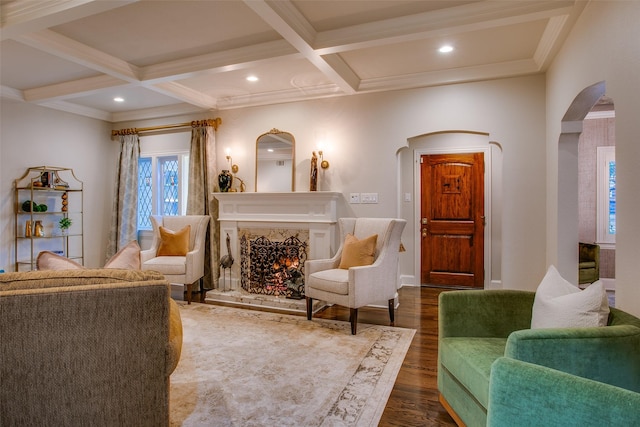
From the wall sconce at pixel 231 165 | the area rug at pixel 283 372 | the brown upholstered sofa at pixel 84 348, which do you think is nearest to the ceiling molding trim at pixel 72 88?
the wall sconce at pixel 231 165

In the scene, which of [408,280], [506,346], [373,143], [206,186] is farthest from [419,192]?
[506,346]

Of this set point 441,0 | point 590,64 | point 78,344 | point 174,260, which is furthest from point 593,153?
point 78,344

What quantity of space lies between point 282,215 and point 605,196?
4.42 metres

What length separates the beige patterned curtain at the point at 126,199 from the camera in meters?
5.59

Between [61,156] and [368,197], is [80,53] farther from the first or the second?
[368,197]

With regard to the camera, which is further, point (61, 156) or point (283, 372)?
point (61, 156)

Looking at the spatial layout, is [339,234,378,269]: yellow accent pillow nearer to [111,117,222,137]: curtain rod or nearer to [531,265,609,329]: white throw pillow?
[531,265,609,329]: white throw pillow

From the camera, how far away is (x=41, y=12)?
2615mm

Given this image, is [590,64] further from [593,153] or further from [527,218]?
[593,153]

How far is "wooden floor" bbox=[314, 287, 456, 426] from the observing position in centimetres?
200

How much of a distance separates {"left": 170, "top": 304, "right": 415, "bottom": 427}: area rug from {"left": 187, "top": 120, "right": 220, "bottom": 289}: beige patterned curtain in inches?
53.4

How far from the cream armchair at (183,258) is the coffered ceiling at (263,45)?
1.63m

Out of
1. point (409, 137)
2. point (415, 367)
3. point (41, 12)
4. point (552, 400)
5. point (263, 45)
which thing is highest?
point (263, 45)

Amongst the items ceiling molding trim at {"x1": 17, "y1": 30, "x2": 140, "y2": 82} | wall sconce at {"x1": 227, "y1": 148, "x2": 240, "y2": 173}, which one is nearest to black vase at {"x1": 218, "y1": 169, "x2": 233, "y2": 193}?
wall sconce at {"x1": 227, "y1": 148, "x2": 240, "y2": 173}
